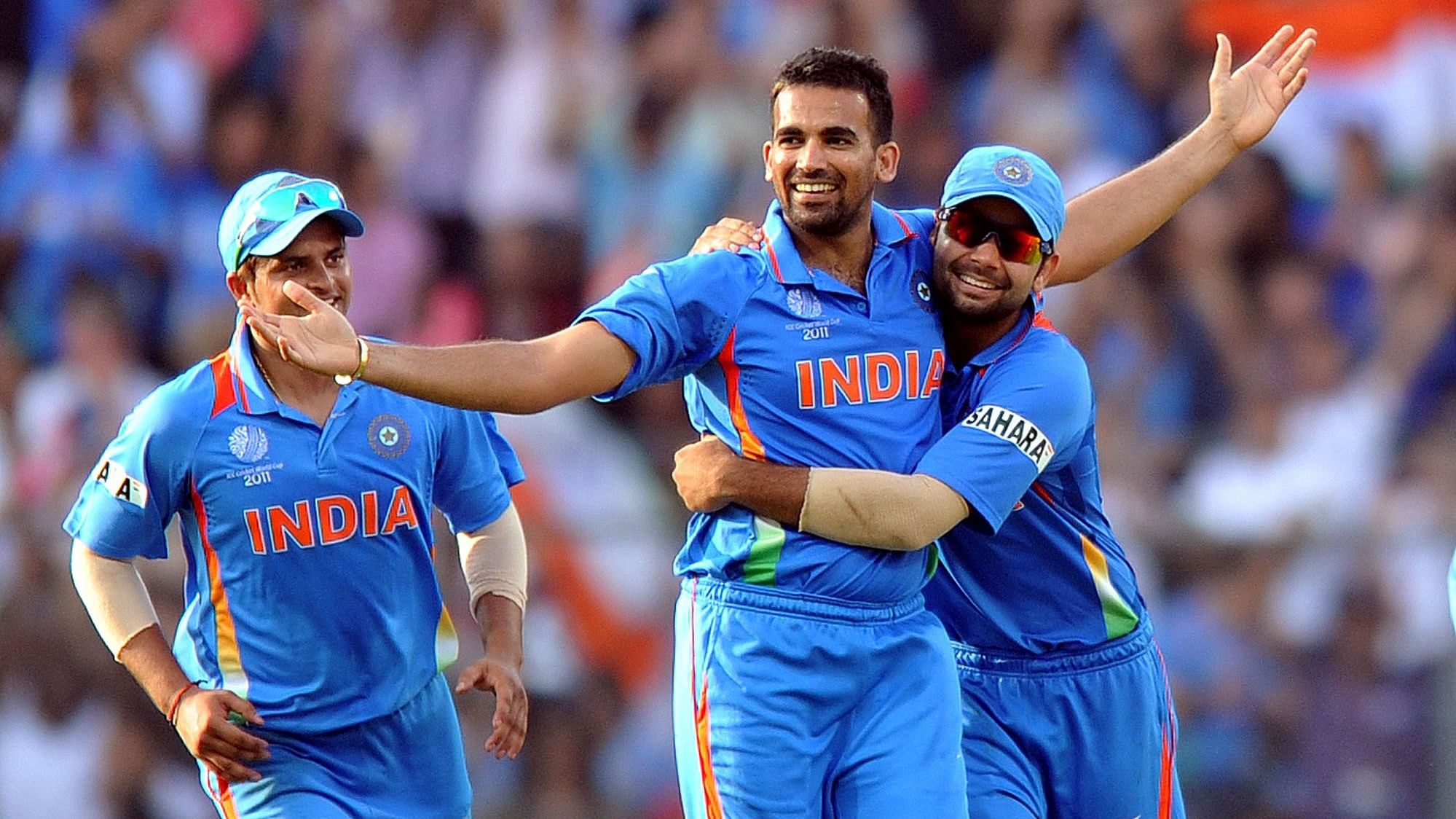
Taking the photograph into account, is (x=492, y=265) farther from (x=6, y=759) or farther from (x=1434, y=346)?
(x=1434, y=346)

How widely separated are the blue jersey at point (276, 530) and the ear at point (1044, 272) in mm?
1683

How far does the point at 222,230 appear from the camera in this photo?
5.04 m

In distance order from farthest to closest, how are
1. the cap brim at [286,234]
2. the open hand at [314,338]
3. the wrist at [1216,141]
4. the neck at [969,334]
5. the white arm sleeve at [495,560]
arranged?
the wrist at [1216,141]
the white arm sleeve at [495,560]
the neck at [969,334]
the cap brim at [286,234]
the open hand at [314,338]

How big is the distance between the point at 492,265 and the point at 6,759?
3608 mm

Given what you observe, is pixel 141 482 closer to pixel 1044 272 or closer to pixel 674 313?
pixel 674 313

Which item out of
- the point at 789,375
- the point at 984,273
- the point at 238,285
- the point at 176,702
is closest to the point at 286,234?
the point at 238,285

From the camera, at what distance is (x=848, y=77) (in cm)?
486

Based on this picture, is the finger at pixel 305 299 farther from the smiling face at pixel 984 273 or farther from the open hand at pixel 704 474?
the smiling face at pixel 984 273

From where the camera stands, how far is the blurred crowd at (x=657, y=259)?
10.2m

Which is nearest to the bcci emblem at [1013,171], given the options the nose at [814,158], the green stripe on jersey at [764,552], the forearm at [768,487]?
the nose at [814,158]

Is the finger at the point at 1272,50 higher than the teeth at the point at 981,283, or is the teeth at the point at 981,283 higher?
the finger at the point at 1272,50

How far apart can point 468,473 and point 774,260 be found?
3.41 ft

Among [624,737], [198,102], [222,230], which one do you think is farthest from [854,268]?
[198,102]

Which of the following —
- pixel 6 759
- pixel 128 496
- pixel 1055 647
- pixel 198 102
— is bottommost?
pixel 6 759
